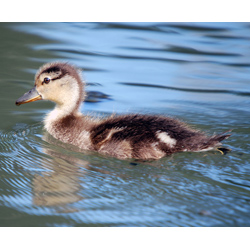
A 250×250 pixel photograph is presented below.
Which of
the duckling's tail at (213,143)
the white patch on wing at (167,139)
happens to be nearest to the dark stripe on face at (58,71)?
the white patch on wing at (167,139)

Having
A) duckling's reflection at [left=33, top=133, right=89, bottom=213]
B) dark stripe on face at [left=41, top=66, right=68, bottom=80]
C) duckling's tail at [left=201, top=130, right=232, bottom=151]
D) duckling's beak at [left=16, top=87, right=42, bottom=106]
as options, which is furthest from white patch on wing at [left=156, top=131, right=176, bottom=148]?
duckling's beak at [left=16, top=87, right=42, bottom=106]

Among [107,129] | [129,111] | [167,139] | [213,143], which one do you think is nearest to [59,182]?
[107,129]

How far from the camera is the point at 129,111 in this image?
567cm

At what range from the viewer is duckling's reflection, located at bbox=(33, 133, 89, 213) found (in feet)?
11.7

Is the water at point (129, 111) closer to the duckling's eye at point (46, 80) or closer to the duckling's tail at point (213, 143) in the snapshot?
the duckling's tail at point (213, 143)

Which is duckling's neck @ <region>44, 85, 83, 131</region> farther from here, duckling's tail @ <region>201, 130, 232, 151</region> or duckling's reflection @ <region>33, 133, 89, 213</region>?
duckling's tail @ <region>201, 130, 232, 151</region>

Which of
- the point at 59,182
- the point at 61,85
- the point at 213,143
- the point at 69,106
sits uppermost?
the point at 61,85

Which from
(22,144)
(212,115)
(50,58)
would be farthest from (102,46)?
(22,144)

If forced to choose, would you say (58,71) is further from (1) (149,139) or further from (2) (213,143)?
(2) (213,143)

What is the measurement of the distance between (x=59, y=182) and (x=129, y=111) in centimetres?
196

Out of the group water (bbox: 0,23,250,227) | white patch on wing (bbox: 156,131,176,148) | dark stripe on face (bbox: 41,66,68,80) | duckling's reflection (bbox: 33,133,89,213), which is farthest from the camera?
dark stripe on face (bbox: 41,66,68,80)

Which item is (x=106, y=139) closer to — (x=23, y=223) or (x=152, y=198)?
(x=152, y=198)

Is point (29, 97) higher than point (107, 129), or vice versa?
point (29, 97)

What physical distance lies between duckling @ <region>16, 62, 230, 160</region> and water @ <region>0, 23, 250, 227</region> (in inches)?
4.2
